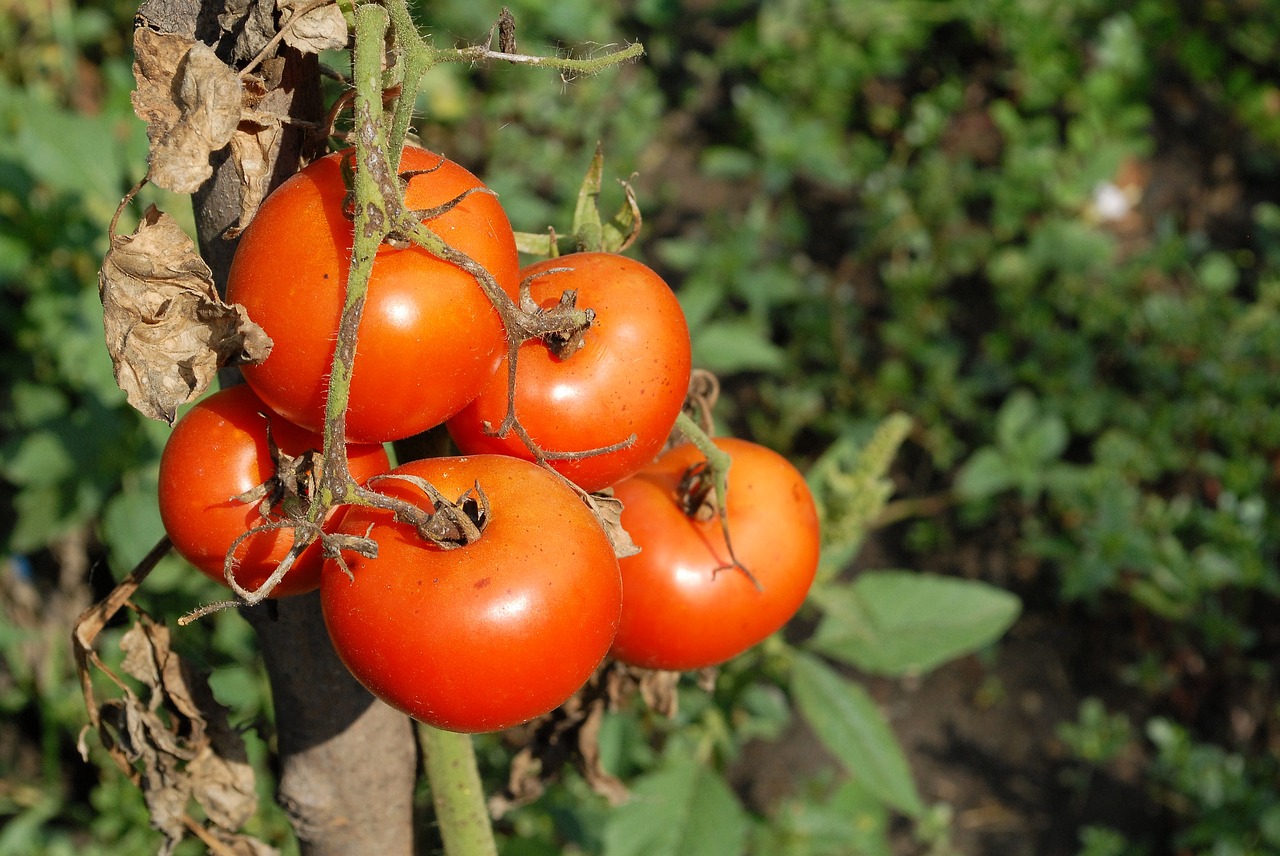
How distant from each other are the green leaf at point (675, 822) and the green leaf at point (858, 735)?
19 centimetres

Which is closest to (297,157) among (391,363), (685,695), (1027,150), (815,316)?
(391,363)

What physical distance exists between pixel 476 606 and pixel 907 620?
125cm

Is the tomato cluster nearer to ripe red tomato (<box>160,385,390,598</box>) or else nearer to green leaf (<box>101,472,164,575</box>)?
ripe red tomato (<box>160,385,390,598</box>)

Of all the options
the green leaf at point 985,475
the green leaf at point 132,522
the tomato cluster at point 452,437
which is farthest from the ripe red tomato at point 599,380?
the green leaf at point 985,475

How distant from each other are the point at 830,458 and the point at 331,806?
989mm

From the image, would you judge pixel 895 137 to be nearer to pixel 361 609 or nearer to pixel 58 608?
pixel 58 608

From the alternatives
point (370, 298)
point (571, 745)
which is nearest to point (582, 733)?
point (571, 745)

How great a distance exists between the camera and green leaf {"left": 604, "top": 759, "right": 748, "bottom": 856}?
5.58 ft

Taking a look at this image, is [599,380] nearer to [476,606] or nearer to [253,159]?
[476,606]

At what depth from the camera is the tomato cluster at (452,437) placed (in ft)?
2.52

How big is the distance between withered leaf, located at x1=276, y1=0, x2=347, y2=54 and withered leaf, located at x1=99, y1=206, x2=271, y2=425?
0.16m

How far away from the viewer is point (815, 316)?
3.42 meters

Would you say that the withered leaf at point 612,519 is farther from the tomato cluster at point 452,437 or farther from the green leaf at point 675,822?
the green leaf at point 675,822

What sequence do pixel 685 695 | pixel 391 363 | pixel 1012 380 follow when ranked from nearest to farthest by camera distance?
pixel 391 363
pixel 685 695
pixel 1012 380
